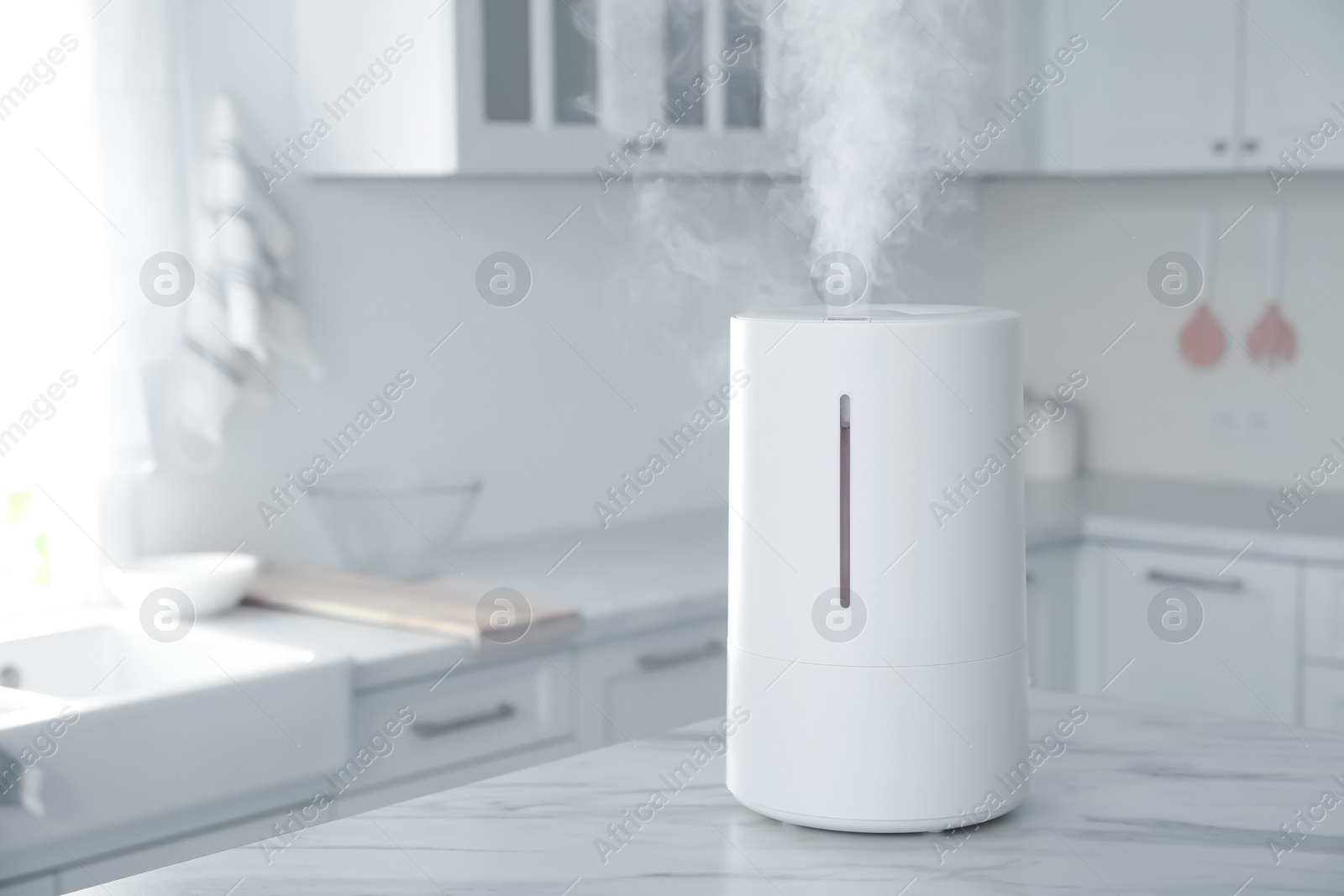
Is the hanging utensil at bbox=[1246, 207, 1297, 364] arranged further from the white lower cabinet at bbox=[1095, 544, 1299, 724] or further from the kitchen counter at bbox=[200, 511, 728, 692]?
the kitchen counter at bbox=[200, 511, 728, 692]

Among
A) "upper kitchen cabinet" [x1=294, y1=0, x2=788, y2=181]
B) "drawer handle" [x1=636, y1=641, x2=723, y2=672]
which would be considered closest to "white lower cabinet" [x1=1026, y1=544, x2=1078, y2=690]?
"drawer handle" [x1=636, y1=641, x2=723, y2=672]

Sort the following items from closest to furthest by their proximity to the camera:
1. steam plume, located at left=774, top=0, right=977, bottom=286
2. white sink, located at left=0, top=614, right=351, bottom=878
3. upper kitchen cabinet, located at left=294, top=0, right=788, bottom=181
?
steam plume, located at left=774, top=0, right=977, bottom=286
white sink, located at left=0, top=614, right=351, bottom=878
upper kitchen cabinet, located at left=294, top=0, right=788, bottom=181

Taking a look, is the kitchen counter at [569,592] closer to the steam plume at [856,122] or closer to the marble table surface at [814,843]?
the marble table surface at [814,843]

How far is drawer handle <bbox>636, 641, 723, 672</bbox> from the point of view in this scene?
7.10 feet

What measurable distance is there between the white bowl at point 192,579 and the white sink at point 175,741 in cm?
11

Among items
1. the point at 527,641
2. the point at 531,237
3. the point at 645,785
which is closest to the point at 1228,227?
the point at 531,237

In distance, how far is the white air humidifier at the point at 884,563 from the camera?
2.92ft

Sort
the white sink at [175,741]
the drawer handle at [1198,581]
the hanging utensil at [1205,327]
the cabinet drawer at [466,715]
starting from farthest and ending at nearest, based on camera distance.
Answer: the hanging utensil at [1205,327] < the drawer handle at [1198,581] < the cabinet drawer at [466,715] < the white sink at [175,741]

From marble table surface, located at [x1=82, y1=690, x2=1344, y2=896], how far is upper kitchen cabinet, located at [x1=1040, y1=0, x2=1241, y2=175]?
6.84 feet

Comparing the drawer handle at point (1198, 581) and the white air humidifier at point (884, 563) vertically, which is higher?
the white air humidifier at point (884, 563)

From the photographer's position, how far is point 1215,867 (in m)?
0.86

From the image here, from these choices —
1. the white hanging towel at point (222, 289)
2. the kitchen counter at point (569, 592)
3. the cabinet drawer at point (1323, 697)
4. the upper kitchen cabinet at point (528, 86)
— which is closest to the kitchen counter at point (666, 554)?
the kitchen counter at point (569, 592)

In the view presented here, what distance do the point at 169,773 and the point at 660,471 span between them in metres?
1.50

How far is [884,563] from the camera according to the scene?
89 cm
